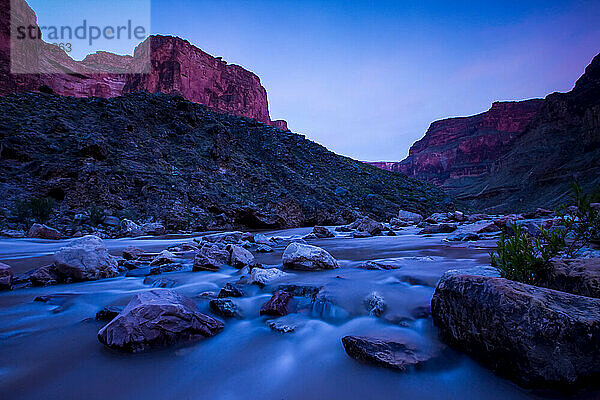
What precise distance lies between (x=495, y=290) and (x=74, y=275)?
479 centimetres

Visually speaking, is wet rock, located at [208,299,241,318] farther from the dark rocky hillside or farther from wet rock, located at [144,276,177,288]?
the dark rocky hillside

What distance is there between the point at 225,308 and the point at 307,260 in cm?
174

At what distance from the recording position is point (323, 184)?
74.1 ft

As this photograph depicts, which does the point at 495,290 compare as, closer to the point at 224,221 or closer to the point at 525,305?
the point at 525,305

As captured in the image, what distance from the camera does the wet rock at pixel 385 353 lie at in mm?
1542

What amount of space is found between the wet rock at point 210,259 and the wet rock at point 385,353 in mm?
2942

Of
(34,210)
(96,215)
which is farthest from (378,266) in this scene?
(34,210)

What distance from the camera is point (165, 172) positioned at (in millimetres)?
16250

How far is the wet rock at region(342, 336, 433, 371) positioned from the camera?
5.06 ft

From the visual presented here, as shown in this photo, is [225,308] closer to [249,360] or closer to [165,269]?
[249,360]

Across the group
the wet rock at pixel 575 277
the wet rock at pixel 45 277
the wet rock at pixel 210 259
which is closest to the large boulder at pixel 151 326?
the wet rock at pixel 210 259

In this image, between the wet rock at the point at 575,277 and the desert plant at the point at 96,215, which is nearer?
the wet rock at the point at 575,277

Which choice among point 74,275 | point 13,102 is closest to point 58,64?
point 13,102

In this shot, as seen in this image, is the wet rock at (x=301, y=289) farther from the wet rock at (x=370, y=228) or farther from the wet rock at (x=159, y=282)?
the wet rock at (x=370, y=228)
